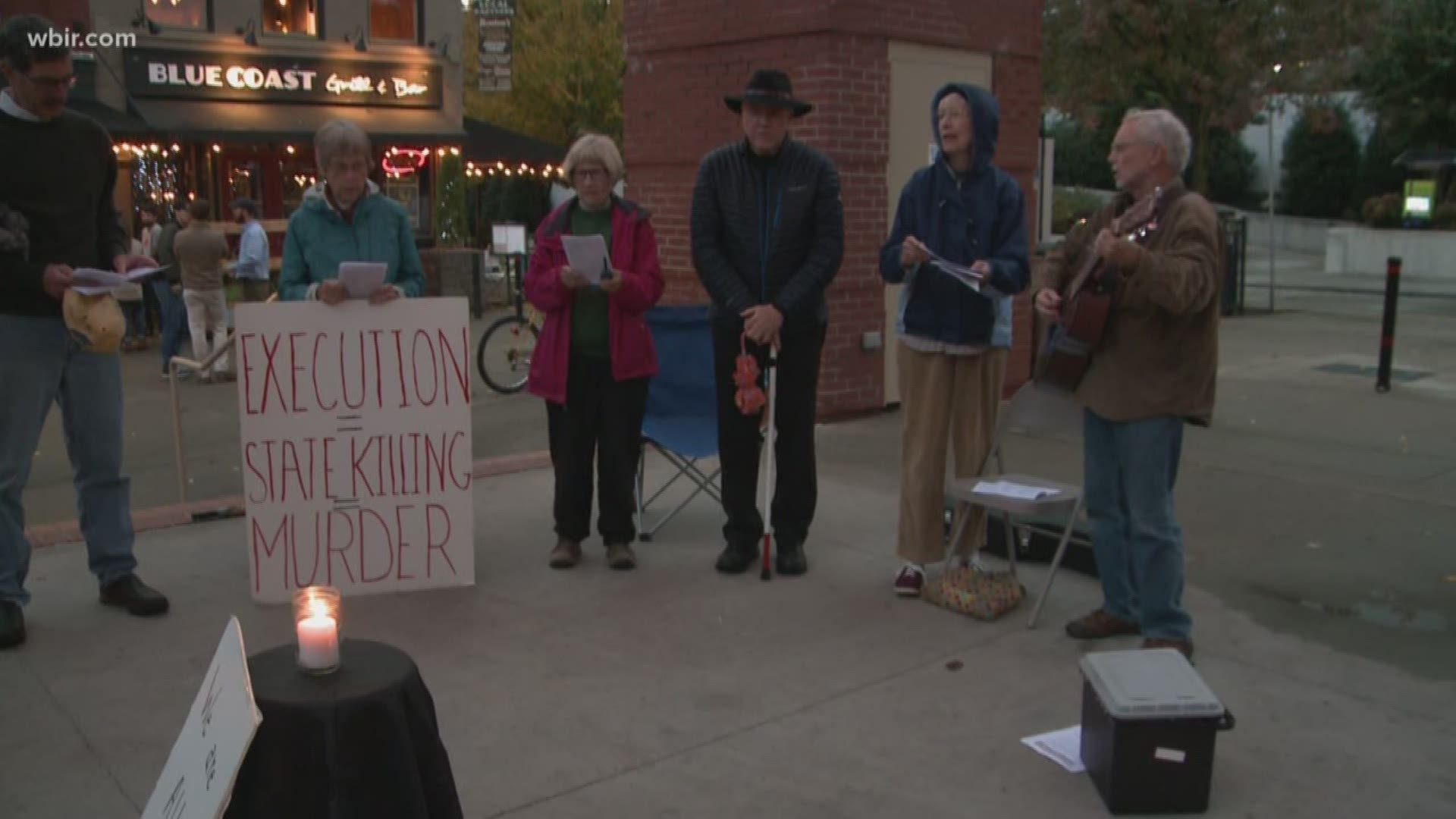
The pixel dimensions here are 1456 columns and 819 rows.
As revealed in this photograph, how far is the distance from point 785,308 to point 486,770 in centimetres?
235

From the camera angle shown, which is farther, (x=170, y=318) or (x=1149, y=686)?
(x=170, y=318)

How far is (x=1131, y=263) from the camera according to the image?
4.11 meters

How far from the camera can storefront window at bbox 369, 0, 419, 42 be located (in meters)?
23.3

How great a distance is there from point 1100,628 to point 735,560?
1588mm

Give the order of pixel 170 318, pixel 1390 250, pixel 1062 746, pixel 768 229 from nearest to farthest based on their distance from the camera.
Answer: pixel 1062 746 < pixel 768 229 < pixel 170 318 < pixel 1390 250

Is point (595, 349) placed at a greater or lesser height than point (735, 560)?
greater

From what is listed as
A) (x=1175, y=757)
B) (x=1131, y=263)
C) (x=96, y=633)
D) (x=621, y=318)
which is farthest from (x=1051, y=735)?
(x=96, y=633)

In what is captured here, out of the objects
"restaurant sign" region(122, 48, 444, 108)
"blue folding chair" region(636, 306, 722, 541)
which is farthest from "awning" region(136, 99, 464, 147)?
"blue folding chair" region(636, 306, 722, 541)

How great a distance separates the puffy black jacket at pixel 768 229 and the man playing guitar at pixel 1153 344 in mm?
1111

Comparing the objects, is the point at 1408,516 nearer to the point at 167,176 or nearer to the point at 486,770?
the point at 486,770

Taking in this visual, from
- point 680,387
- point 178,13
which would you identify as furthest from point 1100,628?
point 178,13

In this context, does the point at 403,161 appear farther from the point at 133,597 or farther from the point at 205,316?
the point at 133,597

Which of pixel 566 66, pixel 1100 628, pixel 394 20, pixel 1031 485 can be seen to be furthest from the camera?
pixel 566 66

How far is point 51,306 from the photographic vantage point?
465 centimetres
